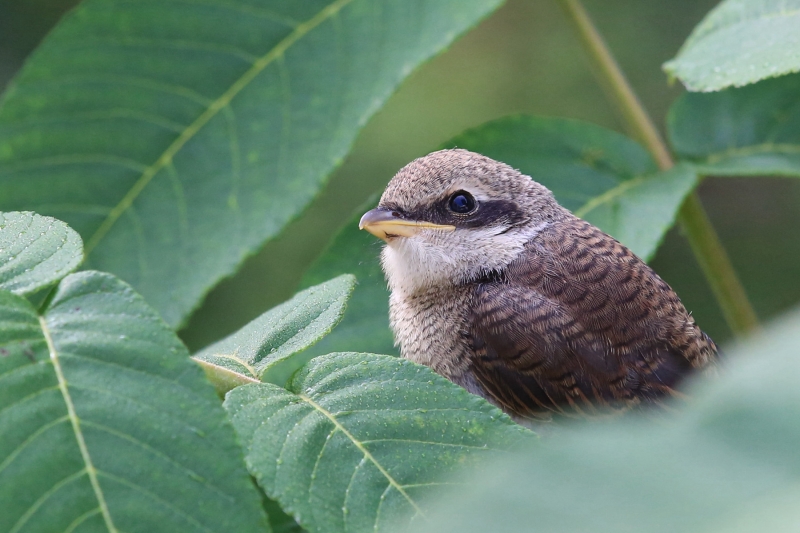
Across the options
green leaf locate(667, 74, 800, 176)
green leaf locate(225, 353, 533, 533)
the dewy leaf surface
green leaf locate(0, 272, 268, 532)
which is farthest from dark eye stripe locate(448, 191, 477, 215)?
green leaf locate(0, 272, 268, 532)

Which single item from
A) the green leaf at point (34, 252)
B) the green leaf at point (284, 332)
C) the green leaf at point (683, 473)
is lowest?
the green leaf at point (284, 332)

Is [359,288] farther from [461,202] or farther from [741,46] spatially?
[741,46]

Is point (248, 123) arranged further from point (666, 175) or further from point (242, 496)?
point (242, 496)

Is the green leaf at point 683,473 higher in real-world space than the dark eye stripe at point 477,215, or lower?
higher

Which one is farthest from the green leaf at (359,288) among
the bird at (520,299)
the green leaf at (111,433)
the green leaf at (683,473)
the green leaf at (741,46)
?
the green leaf at (683,473)

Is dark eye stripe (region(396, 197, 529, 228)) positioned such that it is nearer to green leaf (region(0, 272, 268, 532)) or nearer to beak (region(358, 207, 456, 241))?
beak (region(358, 207, 456, 241))

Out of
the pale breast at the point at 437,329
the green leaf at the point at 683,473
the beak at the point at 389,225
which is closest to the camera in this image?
the green leaf at the point at 683,473

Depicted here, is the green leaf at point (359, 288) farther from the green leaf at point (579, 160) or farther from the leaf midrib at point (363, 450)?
the leaf midrib at point (363, 450)
